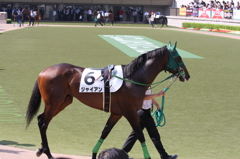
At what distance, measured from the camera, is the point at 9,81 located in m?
14.1

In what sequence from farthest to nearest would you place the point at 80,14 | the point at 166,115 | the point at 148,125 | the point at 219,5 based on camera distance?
the point at 80,14 → the point at 219,5 → the point at 166,115 → the point at 148,125

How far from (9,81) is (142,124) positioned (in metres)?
8.17

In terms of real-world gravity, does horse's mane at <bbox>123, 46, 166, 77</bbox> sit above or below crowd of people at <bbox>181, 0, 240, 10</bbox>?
below

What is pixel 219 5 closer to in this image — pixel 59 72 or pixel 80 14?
pixel 80 14

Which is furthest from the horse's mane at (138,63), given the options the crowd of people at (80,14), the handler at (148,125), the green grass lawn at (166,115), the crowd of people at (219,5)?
the crowd of people at (80,14)

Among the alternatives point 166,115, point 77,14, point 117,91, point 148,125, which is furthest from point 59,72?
point 77,14


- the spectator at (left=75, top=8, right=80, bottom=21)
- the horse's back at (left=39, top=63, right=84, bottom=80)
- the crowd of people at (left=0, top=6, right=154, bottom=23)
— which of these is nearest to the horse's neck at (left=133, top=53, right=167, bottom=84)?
the horse's back at (left=39, top=63, right=84, bottom=80)

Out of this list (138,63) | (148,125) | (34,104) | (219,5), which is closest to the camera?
(138,63)

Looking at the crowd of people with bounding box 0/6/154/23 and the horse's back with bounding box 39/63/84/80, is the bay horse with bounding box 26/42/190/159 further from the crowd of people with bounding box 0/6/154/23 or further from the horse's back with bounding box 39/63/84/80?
the crowd of people with bounding box 0/6/154/23

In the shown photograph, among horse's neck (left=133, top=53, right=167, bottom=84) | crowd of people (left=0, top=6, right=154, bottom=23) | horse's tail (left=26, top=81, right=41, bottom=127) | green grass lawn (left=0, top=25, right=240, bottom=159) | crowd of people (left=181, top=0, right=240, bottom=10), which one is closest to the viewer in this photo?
horse's neck (left=133, top=53, right=167, bottom=84)

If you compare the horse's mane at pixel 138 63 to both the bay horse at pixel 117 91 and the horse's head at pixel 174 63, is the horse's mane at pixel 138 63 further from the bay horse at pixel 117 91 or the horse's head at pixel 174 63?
the horse's head at pixel 174 63

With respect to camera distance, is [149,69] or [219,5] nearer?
[149,69]

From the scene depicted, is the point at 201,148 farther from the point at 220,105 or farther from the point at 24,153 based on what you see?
the point at 220,105

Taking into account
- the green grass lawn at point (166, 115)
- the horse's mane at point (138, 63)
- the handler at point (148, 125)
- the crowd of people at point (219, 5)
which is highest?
the crowd of people at point (219, 5)
